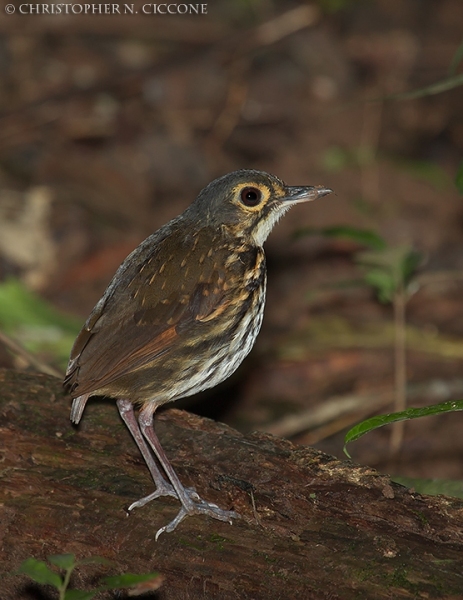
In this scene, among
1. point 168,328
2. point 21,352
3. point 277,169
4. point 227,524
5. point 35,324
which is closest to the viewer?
point 227,524

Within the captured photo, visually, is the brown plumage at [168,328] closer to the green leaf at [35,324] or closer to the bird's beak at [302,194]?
the bird's beak at [302,194]

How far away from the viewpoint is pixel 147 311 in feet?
13.4

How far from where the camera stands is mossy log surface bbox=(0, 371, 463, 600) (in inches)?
130

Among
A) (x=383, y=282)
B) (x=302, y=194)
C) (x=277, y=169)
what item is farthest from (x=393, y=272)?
(x=277, y=169)

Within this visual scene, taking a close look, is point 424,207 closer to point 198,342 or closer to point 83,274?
point 83,274

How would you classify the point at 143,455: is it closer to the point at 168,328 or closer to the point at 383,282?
the point at 168,328

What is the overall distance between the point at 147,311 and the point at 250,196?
35.1 inches

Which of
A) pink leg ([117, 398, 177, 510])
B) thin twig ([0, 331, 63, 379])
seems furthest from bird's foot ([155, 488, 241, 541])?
thin twig ([0, 331, 63, 379])

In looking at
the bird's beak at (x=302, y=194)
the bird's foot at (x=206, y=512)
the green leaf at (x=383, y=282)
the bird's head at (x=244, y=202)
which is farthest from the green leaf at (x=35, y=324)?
the bird's foot at (x=206, y=512)

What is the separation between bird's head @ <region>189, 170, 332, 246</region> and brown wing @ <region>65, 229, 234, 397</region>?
24 centimetres

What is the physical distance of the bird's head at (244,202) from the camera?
4.53m

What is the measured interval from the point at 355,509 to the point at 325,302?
3.91 metres

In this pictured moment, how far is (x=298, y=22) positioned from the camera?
1069 cm

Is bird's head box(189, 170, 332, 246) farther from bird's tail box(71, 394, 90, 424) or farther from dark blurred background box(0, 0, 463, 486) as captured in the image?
bird's tail box(71, 394, 90, 424)
